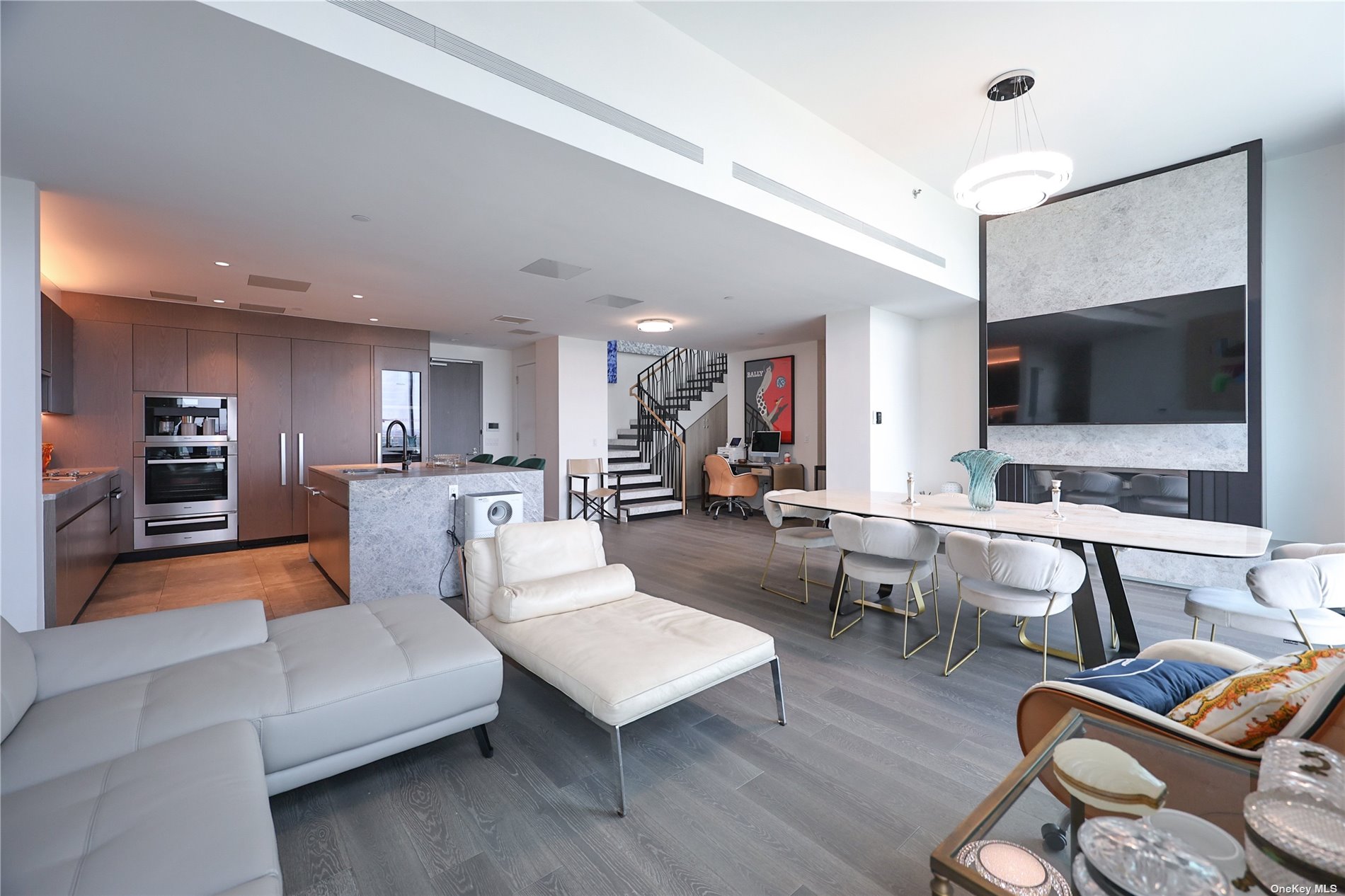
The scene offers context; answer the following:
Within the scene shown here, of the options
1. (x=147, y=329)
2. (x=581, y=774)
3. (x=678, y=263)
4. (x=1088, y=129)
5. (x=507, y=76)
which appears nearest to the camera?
(x=581, y=774)

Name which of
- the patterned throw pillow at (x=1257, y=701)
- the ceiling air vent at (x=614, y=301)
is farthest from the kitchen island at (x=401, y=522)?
the patterned throw pillow at (x=1257, y=701)

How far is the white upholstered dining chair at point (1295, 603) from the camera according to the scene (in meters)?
2.21

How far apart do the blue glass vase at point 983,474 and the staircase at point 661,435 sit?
17.1 ft

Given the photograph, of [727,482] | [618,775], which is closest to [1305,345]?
[727,482]

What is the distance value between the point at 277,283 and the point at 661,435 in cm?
608

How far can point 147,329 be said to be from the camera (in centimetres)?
559

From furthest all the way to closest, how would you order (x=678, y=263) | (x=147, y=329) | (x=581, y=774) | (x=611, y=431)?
(x=611, y=431), (x=147, y=329), (x=678, y=263), (x=581, y=774)

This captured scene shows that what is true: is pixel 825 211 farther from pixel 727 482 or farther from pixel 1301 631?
pixel 727 482

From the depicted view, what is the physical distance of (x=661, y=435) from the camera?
387 inches

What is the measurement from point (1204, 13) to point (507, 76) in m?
3.67

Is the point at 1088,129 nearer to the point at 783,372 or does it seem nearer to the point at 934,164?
the point at 934,164

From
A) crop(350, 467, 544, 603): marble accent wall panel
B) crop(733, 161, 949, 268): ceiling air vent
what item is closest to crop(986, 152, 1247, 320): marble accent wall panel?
crop(733, 161, 949, 268): ceiling air vent

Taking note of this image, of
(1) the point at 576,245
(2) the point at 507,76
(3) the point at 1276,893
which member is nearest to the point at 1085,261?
(1) the point at 576,245

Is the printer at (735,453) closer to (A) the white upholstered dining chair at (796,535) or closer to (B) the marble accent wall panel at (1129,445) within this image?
(B) the marble accent wall panel at (1129,445)
